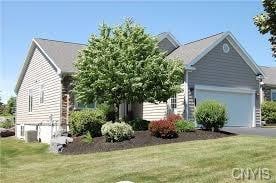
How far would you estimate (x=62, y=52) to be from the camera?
31984 millimetres

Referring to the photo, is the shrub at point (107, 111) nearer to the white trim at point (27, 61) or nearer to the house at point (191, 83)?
the house at point (191, 83)

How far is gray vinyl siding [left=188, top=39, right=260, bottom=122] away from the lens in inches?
1089

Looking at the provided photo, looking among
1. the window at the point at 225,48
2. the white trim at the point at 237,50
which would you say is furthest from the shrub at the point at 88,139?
the window at the point at 225,48

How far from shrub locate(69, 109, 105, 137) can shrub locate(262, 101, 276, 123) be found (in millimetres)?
15888

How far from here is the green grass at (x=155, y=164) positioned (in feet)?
42.7

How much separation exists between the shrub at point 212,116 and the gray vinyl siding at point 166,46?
904 cm

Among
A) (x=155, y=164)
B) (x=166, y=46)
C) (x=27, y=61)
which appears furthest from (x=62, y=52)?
(x=155, y=164)

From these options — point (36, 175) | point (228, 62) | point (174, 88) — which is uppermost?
point (228, 62)

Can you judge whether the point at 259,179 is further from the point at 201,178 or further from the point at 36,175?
the point at 36,175

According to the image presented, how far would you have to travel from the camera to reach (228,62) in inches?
1144

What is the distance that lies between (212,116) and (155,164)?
9.18 metres

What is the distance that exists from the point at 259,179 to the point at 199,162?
2.97 meters

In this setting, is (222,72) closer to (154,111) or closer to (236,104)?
(236,104)

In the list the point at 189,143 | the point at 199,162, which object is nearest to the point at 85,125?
the point at 189,143
